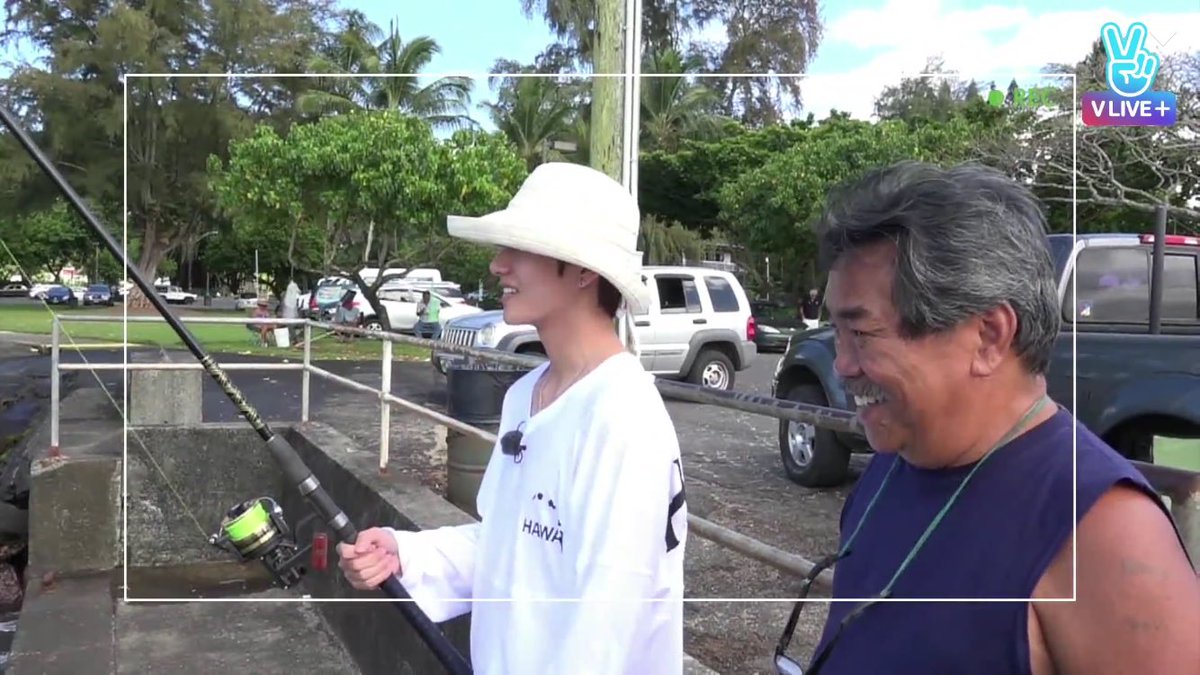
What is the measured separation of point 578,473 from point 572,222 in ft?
0.99

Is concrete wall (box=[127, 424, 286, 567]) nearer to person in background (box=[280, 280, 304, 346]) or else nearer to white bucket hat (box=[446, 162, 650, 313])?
person in background (box=[280, 280, 304, 346])

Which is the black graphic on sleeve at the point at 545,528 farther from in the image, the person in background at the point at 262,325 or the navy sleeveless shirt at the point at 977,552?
the person in background at the point at 262,325

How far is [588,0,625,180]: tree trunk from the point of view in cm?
124

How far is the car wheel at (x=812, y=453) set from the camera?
19.3 feet

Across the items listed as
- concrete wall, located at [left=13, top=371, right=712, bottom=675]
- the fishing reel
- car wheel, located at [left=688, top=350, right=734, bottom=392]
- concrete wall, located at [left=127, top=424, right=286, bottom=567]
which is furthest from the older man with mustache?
concrete wall, located at [left=127, top=424, right=286, bottom=567]

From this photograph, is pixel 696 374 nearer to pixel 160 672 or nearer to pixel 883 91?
pixel 160 672

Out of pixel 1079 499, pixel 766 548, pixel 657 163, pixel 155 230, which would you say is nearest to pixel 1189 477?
pixel 1079 499

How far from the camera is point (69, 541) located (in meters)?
4.67

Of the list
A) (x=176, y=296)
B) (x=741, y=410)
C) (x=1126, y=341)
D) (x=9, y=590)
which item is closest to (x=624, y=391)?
(x=741, y=410)

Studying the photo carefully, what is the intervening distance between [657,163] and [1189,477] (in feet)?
2.69

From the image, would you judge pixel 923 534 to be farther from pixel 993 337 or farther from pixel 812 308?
pixel 812 308

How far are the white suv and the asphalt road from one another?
0.16 m

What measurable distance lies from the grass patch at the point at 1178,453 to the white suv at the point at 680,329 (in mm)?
566

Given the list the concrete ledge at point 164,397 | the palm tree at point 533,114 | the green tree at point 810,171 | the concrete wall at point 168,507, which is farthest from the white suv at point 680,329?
the concrete ledge at point 164,397
